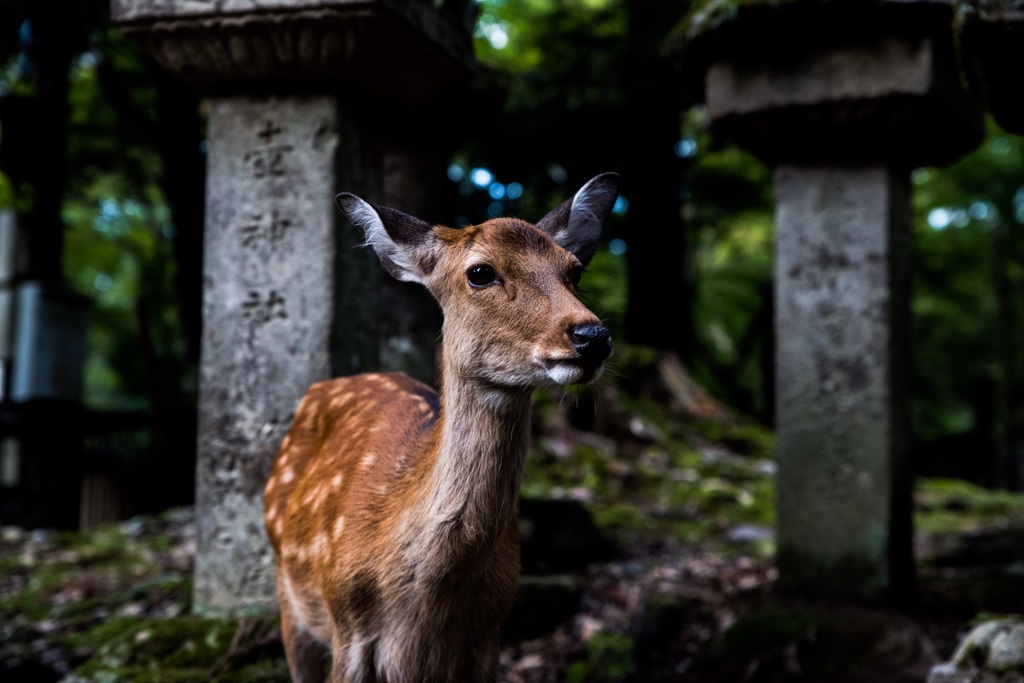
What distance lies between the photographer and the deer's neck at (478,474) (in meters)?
2.73

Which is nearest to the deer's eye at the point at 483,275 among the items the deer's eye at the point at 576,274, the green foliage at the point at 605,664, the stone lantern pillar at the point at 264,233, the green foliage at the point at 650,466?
the deer's eye at the point at 576,274

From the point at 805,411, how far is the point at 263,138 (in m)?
3.12

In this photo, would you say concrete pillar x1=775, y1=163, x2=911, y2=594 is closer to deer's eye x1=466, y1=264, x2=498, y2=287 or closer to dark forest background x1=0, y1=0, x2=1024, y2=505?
dark forest background x1=0, y1=0, x2=1024, y2=505

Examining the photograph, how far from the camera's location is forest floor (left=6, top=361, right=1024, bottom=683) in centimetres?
429

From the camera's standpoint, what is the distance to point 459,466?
2752mm

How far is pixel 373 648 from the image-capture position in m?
2.90

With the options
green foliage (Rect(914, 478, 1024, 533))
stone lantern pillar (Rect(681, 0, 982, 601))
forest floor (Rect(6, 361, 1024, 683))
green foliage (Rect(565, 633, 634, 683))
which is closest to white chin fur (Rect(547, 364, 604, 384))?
forest floor (Rect(6, 361, 1024, 683))

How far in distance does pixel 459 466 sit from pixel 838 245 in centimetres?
332

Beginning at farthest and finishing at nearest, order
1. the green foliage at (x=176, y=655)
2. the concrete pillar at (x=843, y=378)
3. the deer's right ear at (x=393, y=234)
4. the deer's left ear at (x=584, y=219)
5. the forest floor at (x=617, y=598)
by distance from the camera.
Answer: the concrete pillar at (x=843, y=378)
the forest floor at (x=617, y=598)
the green foliage at (x=176, y=655)
the deer's left ear at (x=584, y=219)
the deer's right ear at (x=393, y=234)

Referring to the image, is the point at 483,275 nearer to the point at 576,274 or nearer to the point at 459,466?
the point at 576,274

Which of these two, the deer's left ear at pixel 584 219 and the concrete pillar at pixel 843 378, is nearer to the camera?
the deer's left ear at pixel 584 219

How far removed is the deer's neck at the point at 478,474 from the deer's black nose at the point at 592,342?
0.29m

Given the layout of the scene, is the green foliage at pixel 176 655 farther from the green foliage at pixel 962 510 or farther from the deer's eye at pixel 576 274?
the green foliage at pixel 962 510

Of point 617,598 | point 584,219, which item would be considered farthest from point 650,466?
point 584,219
